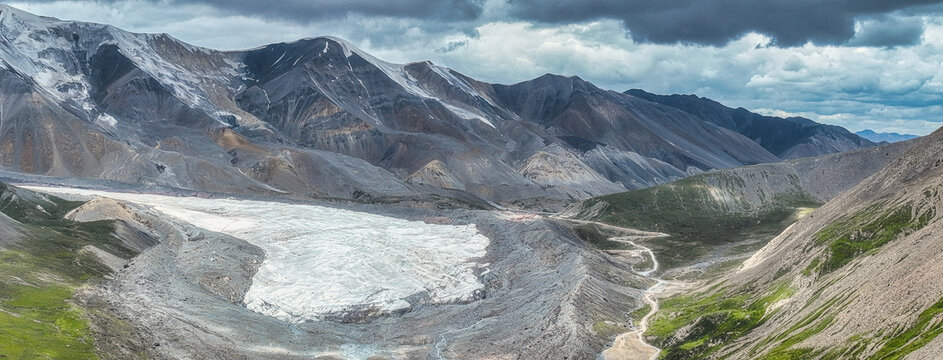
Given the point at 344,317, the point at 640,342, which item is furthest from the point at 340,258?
the point at 640,342

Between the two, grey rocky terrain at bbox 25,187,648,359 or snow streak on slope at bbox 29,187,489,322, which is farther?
snow streak on slope at bbox 29,187,489,322

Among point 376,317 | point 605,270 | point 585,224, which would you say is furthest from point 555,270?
point 585,224

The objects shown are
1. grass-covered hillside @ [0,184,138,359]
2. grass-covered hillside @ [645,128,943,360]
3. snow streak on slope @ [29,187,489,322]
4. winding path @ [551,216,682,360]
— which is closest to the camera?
grass-covered hillside @ [645,128,943,360]

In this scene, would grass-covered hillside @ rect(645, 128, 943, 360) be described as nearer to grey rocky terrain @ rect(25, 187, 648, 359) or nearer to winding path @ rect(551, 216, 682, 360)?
winding path @ rect(551, 216, 682, 360)

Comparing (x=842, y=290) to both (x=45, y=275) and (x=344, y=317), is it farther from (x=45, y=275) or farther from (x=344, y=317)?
(x=45, y=275)

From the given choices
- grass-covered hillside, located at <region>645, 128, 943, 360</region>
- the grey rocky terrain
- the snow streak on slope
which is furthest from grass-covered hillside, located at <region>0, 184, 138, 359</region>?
grass-covered hillside, located at <region>645, 128, 943, 360</region>

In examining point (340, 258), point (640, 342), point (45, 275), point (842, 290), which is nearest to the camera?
point (842, 290)
